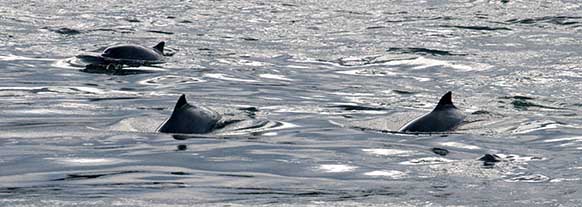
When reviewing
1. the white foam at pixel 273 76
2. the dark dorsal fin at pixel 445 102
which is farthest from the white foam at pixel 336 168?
the white foam at pixel 273 76

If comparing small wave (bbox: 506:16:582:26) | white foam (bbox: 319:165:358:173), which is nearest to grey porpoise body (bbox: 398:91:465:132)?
white foam (bbox: 319:165:358:173)

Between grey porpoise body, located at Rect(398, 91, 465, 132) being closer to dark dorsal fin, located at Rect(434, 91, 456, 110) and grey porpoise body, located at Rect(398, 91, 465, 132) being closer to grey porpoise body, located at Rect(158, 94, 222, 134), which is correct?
dark dorsal fin, located at Rect(434, 91, 456, 110)

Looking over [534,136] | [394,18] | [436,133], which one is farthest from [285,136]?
[394,18]

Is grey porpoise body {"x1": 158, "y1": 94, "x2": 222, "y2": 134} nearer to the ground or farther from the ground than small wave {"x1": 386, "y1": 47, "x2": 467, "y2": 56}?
farther from the ground

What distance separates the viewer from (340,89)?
593 inches

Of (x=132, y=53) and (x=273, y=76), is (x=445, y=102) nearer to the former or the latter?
(x=273, y=76)

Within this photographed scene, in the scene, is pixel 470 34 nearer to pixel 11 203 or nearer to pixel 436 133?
pixel 436 133

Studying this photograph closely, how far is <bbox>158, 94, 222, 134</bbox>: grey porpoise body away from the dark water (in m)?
0.22

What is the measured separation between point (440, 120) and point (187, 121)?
212 centimetres

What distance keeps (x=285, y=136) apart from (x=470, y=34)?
33.9ft

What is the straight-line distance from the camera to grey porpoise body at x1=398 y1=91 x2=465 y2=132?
11508 mm

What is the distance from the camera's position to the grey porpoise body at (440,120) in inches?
453

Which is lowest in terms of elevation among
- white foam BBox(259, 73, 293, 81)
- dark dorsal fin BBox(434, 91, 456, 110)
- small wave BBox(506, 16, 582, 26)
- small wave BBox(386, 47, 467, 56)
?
white foam BBox(259, 73, 293, 81)

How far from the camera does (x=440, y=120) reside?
38.5 ft
